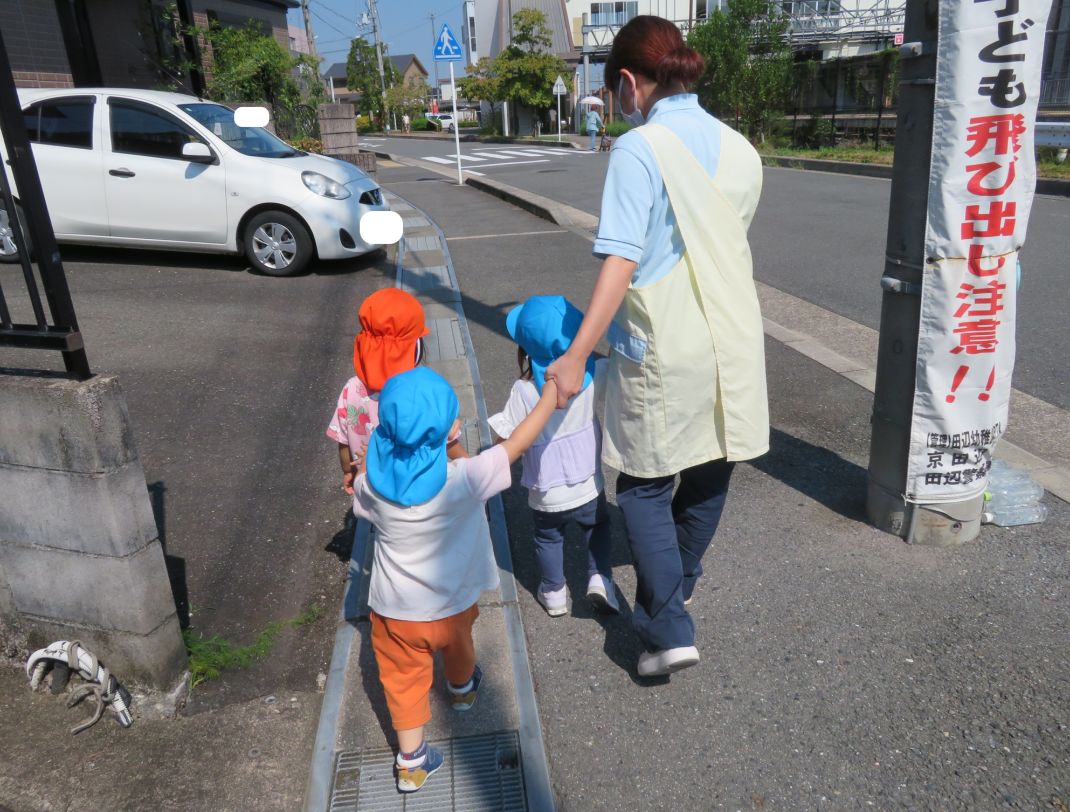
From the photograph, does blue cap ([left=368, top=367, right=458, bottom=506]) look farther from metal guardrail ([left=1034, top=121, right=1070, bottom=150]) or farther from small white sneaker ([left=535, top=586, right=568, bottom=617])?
metal guardrail ([left=1034, top=121, right=1070, bottom=150])

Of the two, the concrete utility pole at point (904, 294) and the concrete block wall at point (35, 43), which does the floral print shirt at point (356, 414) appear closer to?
the concrete utility pole at point (904, 294)

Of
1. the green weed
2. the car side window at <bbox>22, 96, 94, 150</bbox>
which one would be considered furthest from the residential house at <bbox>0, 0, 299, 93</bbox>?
the green weed

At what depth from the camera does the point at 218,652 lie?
109 inches

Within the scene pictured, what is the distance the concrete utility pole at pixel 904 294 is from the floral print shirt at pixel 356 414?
1.98 metres

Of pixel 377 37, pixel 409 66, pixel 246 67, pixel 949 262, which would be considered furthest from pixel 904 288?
pixel 409 66

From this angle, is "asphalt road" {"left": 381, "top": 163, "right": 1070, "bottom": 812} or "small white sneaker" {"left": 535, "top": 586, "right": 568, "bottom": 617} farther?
"small white sneaker" {"left": 535, "top": 586, "right": 568, "bottom": 617}

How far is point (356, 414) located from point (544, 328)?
0.79 metres

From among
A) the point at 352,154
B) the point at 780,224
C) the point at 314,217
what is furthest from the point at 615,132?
the point at 314,217

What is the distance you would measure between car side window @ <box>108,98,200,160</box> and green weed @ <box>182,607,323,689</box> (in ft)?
20.2

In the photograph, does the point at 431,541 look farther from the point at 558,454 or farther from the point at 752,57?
the point at 752,57

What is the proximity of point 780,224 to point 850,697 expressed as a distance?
30.3 ft

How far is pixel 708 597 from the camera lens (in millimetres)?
2965

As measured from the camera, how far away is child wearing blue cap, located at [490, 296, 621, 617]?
8.14 feet

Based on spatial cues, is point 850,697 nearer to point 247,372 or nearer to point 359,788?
point 359,788
